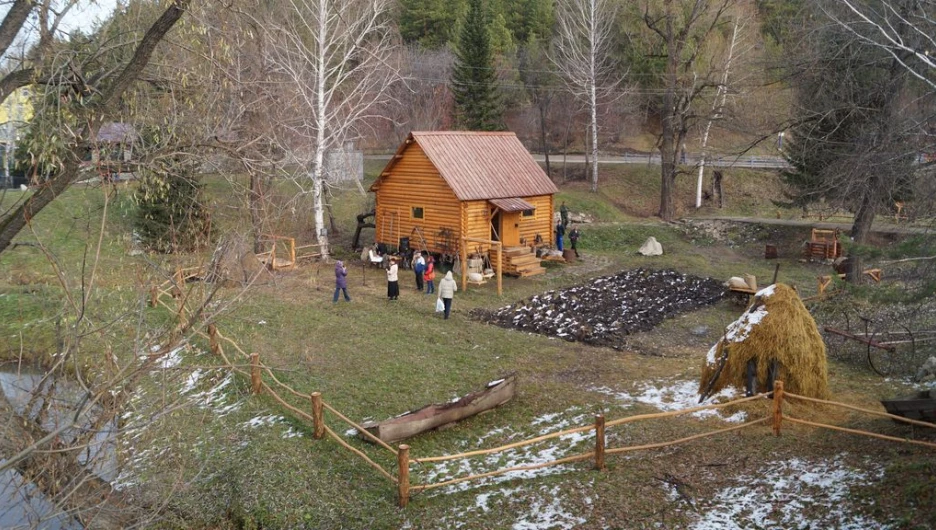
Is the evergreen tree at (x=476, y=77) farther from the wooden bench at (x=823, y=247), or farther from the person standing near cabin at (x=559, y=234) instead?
the wooden bench at (x=823, y=247)

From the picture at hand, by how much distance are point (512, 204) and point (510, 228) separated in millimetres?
1173

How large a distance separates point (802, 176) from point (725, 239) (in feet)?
15.3

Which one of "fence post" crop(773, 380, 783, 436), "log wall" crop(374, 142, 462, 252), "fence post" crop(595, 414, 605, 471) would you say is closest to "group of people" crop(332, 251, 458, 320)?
"log wall" crop(374, 142, 462, 252)

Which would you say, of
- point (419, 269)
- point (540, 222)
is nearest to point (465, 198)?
point (419, 269)

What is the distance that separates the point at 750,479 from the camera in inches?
383

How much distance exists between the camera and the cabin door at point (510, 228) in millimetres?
26484

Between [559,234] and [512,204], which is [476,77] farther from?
[512,204]

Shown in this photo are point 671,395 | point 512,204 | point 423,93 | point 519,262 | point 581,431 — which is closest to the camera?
point 581,431

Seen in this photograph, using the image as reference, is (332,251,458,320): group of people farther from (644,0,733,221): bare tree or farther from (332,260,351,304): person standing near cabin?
(644,0,733,221): bare tree

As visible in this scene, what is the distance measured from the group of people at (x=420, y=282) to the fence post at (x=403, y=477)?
9.95 meters

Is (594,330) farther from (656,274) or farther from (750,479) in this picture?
(750,479)

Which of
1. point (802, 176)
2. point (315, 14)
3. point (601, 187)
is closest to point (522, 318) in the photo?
point (315, 14)

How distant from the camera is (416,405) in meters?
13.8

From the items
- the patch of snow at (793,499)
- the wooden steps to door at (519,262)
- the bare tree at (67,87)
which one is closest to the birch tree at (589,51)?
the wooden steps to door at (519,262)
